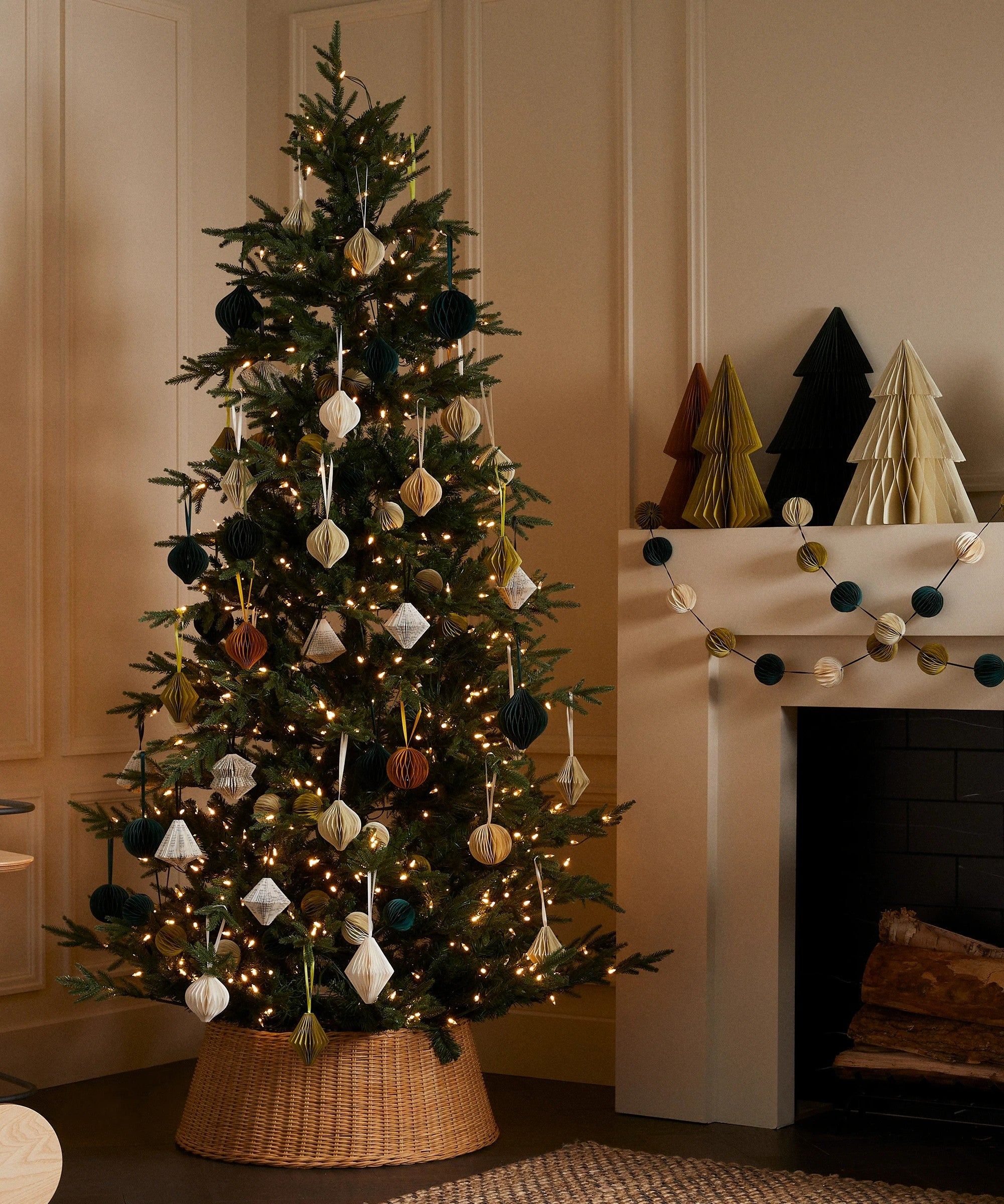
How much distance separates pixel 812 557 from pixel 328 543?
1.19 meters

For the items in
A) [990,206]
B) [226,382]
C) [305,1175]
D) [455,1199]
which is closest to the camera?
[455,1199]

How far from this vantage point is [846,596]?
3.36 meters

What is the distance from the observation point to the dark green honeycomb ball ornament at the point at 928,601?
3295 mm

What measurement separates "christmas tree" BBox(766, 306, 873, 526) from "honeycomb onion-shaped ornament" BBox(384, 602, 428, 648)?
1.09m

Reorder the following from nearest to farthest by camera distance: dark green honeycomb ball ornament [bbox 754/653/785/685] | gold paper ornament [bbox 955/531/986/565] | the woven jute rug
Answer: the woven jute rug
gold paper ornament [bbox 955/531/986/565]
dark green honeycomb ball ornament [bbox 754/653/785/685]

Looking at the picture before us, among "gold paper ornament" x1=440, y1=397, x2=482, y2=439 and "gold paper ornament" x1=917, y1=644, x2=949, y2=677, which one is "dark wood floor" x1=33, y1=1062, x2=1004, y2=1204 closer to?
"gold paper ornament" x1=917, y1=644, x2=949, y2=677

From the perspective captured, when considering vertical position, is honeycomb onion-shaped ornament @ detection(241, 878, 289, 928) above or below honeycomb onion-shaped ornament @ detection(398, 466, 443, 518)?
below

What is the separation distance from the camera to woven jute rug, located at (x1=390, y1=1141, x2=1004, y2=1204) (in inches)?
116

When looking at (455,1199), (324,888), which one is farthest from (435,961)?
(455,1199)

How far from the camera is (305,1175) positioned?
10.3 ft

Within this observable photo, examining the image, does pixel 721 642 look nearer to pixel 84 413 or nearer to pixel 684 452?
pixel 684 452

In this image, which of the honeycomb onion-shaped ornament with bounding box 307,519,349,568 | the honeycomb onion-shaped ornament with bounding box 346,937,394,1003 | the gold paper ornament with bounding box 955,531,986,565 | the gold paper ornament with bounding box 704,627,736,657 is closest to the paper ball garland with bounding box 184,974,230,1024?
the honeycomb onion-shaped ornament with bounding box 346,937,394,1003

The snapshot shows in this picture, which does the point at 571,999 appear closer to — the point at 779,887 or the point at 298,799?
the point at 779,887

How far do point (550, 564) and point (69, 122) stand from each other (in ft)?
6.28
